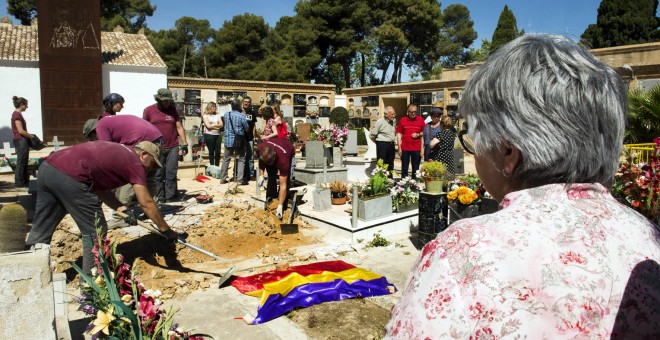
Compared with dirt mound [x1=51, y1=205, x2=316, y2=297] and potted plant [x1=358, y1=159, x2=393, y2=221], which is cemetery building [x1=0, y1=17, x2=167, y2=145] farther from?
potted plant [x1=358, y1=159, x2=393, y2=221]

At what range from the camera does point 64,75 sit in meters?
20.5

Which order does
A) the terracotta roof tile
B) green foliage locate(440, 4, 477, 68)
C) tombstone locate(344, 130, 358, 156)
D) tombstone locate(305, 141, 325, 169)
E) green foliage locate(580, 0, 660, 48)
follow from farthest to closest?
green foliage locate(440, 4, 477, 68), green foliage locate(580, 0, 660, 48), the terracotta roof tile, tombstone locate(344, 130, 358, 156), tombstone locate(305, 141, 325, 169)

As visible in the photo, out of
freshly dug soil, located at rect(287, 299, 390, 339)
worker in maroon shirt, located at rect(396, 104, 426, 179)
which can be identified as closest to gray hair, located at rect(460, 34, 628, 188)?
freshly dug soil, located at rect(287, 299, 390, 339)

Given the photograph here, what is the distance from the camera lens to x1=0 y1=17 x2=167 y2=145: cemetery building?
2047 centimetres

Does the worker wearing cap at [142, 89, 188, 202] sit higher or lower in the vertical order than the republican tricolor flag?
higher

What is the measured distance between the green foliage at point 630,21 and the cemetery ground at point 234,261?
31228 mm

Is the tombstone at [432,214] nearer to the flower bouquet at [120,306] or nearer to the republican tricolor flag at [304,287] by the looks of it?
the republican tricolor flag at [304,287]

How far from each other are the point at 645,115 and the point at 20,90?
23528 millimetres

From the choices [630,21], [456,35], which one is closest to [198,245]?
[630,21]

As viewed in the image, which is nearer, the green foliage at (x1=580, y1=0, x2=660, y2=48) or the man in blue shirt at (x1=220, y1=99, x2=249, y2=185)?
the man in blue shirt at (x1=220, y1=99, x2=249, y2=185)

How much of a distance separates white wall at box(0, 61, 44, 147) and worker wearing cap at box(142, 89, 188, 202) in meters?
16.2

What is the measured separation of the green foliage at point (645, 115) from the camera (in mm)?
8812

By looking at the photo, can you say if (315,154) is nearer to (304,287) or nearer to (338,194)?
(338,194)

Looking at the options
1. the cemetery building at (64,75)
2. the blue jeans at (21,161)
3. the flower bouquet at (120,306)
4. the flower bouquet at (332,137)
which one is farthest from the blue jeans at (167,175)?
the cemetery building at (64,75)
